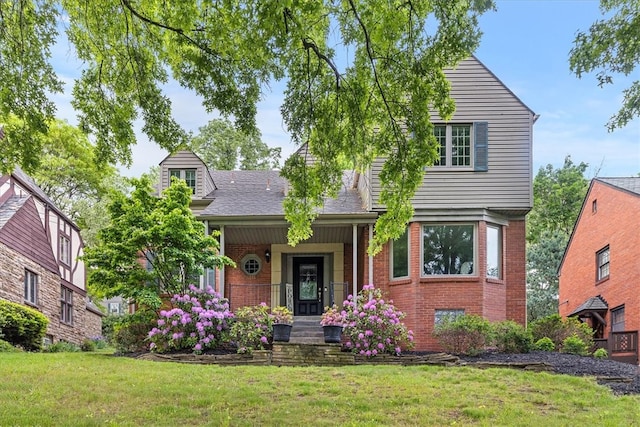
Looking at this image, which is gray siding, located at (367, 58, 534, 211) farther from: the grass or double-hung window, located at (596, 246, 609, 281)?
double-hung window, located at (596, 246, 609, 281)

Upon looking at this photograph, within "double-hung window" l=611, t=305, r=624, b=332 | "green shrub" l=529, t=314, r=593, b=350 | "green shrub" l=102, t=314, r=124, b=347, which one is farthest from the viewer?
"double-hung window" l=611, t=305, r=624, b=332

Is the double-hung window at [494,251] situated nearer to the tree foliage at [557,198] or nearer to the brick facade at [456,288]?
Result: the brick facade at [456,288]

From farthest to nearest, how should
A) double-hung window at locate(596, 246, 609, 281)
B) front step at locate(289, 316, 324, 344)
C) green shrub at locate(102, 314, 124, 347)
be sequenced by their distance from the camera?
double-hung window at locate(596, 246, 609, 281) → green shrub at locate(102, 314, 124, 347) → front step at locate(289, 316, 324, 344)

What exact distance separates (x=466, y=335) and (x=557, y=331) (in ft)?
7.88

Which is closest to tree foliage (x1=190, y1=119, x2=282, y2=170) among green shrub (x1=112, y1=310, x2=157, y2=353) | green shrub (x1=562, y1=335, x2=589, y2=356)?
green shrub (x1=112, y1=310, x2=157, y2=353)

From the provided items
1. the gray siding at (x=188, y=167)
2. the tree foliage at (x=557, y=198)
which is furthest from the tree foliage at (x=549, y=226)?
the gray siding at (x=188, y=167)

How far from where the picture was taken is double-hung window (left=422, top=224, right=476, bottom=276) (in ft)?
51.8

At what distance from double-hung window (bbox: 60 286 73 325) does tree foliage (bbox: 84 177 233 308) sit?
10.1m

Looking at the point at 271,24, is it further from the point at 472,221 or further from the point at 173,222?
the point at 472,221

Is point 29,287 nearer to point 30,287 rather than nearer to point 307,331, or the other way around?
point 30,287

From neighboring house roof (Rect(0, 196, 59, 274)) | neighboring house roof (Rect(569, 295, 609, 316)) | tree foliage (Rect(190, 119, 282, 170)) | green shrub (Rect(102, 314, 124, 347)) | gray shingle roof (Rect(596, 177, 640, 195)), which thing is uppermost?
tree foliage (Rect(190, 119, 282, 170))

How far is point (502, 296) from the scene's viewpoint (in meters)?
16.0

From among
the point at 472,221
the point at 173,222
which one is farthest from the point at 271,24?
the point at 472,221

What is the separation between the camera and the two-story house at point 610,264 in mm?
19234
